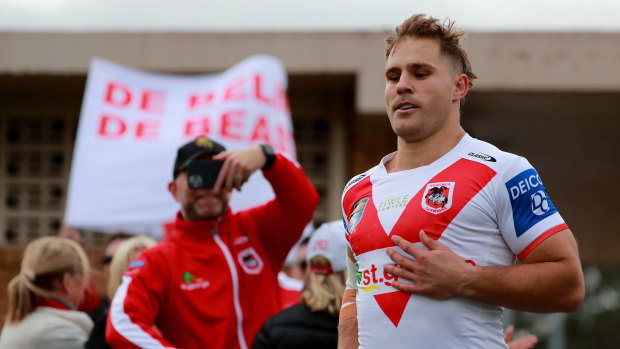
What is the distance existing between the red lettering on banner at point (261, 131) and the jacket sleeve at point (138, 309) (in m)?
3.22

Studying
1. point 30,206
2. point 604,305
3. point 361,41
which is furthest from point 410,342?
point 604,305

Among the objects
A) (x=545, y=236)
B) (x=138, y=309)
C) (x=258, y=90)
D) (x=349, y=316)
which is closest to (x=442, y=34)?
(x=545, y=236)

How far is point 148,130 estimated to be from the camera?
8.06m

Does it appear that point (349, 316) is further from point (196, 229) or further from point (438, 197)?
point (196, 229)

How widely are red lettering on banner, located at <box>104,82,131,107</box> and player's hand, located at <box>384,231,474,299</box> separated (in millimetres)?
5705

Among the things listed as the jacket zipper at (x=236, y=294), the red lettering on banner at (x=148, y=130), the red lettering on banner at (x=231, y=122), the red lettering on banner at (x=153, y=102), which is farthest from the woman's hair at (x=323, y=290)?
the red lettering on banner at (x=153, y=102)

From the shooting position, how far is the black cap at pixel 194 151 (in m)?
4.57

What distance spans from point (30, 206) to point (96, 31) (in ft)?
7.66

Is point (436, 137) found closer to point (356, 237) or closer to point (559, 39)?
point (356, 237)

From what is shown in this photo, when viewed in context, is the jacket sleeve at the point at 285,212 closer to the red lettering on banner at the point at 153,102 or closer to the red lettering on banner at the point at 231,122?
the red lettering on banner at the point at 231,122

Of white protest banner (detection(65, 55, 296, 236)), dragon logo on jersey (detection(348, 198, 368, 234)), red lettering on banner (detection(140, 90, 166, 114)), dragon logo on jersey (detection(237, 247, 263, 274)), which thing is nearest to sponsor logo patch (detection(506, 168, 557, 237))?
dragon logo on jersey (detection(348, 198, 368, 234))

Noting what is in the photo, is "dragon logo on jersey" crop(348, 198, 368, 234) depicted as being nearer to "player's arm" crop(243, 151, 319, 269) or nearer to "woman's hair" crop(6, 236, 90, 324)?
"player's arm" crop(243, 151, 319, 269)

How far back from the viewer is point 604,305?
47594mm

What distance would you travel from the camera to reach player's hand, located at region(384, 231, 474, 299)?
2793 mm
